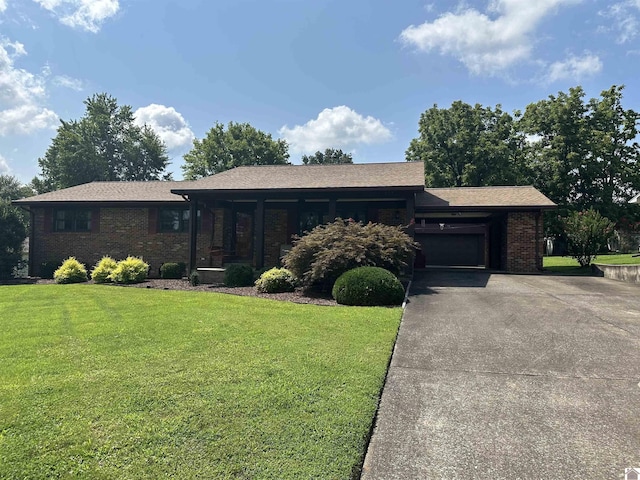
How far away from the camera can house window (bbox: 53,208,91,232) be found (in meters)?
18.1

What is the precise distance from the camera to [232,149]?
37969mm

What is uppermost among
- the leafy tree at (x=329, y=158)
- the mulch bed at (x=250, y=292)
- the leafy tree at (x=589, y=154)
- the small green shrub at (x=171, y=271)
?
the leafy tree at (x=329, y=158)

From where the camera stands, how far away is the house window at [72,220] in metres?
18.1

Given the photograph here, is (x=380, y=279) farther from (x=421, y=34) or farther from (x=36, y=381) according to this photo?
(x=421, y=34)

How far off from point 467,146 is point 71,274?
27.5 meters

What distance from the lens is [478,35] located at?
37.6 ft

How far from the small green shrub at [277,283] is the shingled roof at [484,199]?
23.2ft

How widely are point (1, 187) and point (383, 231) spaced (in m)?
40.3

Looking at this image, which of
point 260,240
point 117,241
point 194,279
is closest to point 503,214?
→ point 260,240

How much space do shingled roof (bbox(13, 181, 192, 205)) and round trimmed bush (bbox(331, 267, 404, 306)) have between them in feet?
33.6

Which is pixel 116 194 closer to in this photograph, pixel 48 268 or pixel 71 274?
pixel 48 268

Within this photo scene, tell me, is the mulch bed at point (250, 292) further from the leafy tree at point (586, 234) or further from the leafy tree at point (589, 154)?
the leafy tree at point (589, 154)

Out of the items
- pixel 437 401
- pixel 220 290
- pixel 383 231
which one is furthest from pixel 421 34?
pixel 437 401

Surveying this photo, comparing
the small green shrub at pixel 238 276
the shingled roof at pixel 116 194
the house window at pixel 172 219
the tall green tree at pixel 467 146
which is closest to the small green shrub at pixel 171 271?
the house window at pixel 172 219
